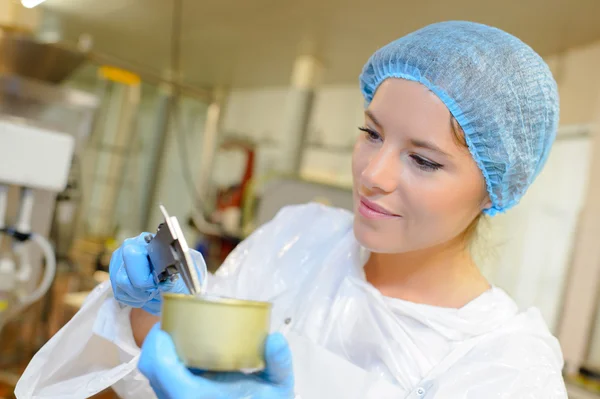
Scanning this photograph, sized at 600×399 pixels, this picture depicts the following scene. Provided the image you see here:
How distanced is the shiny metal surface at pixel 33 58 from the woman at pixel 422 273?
145cm

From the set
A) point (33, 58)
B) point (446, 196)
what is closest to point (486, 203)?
point (446, 196)

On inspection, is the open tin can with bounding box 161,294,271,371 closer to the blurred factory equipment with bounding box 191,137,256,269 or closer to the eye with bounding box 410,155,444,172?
the eye with bounding box 410,155,444,172

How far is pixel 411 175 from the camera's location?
0.77 metres

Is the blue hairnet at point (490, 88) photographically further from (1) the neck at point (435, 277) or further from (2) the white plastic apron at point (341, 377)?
(2) the white plastic apron at point (341, 377)

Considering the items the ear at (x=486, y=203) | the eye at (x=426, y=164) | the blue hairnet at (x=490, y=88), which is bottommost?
the ear at (x=486, y=203)

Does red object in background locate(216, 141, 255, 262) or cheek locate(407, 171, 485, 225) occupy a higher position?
cheek locate(407, 171, 485, 225)

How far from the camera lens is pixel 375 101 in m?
0.83

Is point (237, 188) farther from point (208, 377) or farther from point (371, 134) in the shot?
point (208, 377)

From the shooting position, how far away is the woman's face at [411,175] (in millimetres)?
760

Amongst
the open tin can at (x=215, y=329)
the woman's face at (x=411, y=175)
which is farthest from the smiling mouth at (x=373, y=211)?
the open tin can at (x=215, y=329)

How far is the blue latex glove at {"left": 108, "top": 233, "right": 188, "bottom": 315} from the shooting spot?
671mm

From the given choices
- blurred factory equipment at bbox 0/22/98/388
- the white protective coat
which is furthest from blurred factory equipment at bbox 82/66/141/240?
the white protective coat

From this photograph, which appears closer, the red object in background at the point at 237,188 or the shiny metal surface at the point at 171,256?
the shiny metal surface at the point at 171,256

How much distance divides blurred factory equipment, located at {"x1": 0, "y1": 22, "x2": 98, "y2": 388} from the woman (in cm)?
81
